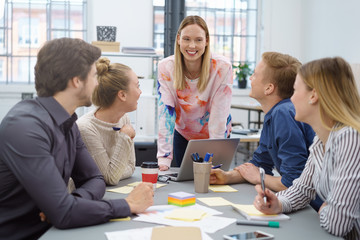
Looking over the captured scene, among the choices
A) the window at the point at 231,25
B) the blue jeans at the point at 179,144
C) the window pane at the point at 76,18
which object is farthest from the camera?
the window at the point at 231,25

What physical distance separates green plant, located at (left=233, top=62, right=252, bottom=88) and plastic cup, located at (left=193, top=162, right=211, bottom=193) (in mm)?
5471

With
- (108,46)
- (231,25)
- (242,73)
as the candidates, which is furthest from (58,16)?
(242,73)

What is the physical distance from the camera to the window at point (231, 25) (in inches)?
280

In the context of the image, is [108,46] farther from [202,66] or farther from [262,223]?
[262,223]

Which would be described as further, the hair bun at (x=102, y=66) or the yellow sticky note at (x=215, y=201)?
the hair bun at (x=102, y=66)

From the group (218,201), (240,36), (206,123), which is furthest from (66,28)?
(218,201)

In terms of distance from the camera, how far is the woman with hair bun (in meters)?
1.77

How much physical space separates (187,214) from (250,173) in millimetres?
601

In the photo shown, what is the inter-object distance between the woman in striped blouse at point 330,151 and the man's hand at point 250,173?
0.33 m

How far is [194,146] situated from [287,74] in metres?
0.55

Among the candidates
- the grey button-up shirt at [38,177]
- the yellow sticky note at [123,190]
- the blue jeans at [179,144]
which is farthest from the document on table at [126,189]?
the blue jeans at [179,144]

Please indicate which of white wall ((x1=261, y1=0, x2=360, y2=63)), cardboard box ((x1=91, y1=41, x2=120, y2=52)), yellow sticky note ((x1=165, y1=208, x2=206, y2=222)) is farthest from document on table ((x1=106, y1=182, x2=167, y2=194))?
white wall ((x1=261, y1=0, x2=360, y2=63))

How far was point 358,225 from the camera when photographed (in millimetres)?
1207

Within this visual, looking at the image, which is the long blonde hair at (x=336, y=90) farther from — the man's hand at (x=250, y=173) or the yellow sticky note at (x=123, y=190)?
the yellow sticky note at (x=123, y=190)
